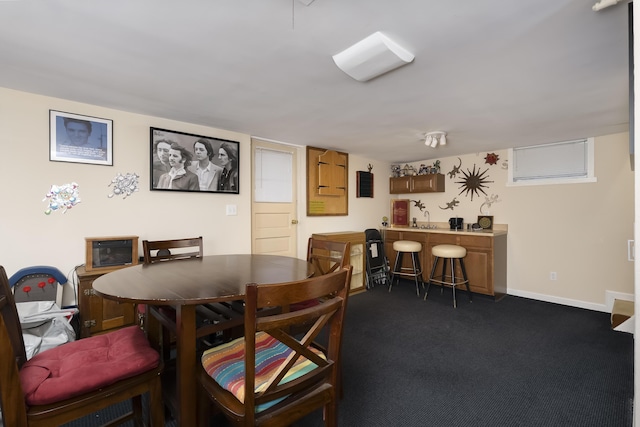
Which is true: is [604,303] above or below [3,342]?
below

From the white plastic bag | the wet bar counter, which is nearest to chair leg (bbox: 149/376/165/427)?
the white plastic bag

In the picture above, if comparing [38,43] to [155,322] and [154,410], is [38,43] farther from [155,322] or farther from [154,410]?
[154,410]

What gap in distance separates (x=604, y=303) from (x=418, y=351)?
280cm

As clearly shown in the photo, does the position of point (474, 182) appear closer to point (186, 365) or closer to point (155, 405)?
point (186, 365)

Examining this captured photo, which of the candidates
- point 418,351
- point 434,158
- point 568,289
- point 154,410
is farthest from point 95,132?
point 568,289

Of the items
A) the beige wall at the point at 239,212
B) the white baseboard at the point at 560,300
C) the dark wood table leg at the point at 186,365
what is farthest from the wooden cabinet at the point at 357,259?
the dark wood table leg at the point at 186,365

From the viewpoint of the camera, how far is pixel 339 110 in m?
2.72

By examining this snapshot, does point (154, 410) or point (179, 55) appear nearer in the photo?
point (154, 410)

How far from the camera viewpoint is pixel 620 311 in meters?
3.13

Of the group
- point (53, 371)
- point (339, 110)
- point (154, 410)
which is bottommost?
point (154, 410)

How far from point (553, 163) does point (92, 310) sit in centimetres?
537

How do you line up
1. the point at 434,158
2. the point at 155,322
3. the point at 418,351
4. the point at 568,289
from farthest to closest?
the point at 434,158 → the point at 568,289 → the point at 418,351 → the point at 155,322

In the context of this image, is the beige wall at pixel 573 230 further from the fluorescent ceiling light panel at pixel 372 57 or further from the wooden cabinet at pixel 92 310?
the wooden cabinet at pixel 92 310

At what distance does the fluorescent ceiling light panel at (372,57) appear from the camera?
1603mm
